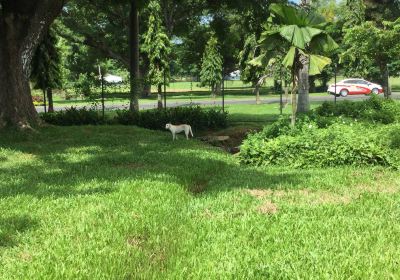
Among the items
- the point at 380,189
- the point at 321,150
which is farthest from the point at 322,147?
the point at 380,189

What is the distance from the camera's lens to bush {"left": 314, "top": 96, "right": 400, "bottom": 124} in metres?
16.4

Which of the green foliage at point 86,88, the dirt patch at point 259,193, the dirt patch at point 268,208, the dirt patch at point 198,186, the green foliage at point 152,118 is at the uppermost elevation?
the green foliage at point 86,88

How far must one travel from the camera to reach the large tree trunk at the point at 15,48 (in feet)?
50.5

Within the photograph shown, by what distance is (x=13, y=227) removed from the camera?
607cm

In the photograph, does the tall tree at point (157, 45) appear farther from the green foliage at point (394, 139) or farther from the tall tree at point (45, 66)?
the green foliage at point (394, 139)

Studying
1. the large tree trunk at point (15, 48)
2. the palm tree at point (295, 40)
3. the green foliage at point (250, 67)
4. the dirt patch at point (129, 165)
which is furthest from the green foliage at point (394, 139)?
the green foliage at point (250, 67)

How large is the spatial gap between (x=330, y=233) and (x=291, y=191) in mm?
2356

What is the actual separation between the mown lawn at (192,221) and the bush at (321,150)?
0.57 metres

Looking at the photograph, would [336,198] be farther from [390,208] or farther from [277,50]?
[277,50]

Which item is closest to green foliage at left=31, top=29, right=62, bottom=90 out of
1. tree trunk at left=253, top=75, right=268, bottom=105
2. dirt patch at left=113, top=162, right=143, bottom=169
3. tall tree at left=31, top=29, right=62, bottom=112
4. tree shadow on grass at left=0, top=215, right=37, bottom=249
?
tall tree at left=31, top=29, right=62, bottom=112

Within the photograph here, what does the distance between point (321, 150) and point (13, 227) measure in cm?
678

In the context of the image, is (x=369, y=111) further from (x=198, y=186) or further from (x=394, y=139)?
(x=198, y=186)

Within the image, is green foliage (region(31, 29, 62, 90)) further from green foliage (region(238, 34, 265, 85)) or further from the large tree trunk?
green foliage (region(238, 34, 265, 85))

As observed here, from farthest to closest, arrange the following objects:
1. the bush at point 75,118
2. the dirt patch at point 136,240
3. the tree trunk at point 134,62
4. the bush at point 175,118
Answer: the tree trunk at point 134,62, the bush at point 75,118, the bush at point 175,118, the dirt patch at point 136,240
